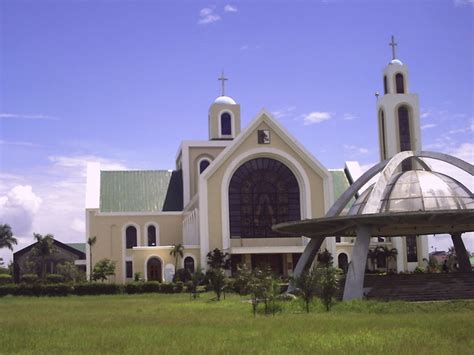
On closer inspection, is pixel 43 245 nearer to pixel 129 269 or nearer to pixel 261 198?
pixel 129 269

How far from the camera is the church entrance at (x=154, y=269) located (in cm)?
5744

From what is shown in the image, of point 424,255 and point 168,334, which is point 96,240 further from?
point 168,334

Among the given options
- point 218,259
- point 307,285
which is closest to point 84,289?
point 218,259

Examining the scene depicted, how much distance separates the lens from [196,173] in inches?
2598

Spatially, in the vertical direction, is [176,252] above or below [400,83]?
below

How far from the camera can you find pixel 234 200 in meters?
56.6

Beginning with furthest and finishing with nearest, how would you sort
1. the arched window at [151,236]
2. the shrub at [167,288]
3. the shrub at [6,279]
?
the shrub at [6,279], the arched window at [151,236], the shrub at [167,288]

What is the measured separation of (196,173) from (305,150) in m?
12.7

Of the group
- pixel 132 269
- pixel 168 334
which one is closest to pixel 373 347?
pixel 168 334

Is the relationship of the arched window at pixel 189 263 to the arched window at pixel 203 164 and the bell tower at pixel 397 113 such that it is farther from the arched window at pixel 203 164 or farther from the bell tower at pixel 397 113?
the bell tower at pixel 397 113

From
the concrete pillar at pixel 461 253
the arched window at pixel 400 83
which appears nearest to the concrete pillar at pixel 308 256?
the concrete pillar at pixel 461 253

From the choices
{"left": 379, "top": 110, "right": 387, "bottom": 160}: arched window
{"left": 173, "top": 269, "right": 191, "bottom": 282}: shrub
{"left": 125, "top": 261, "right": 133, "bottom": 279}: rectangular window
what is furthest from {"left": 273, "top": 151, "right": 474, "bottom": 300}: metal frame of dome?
{"left": 125, "top": 261, "right": 133, "bottom": 279}: rectangular window

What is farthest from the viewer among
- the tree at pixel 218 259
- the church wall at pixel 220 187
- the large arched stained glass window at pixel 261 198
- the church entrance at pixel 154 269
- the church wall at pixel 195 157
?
the church wall at pixel 195 157

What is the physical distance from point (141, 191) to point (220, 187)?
13.4m
